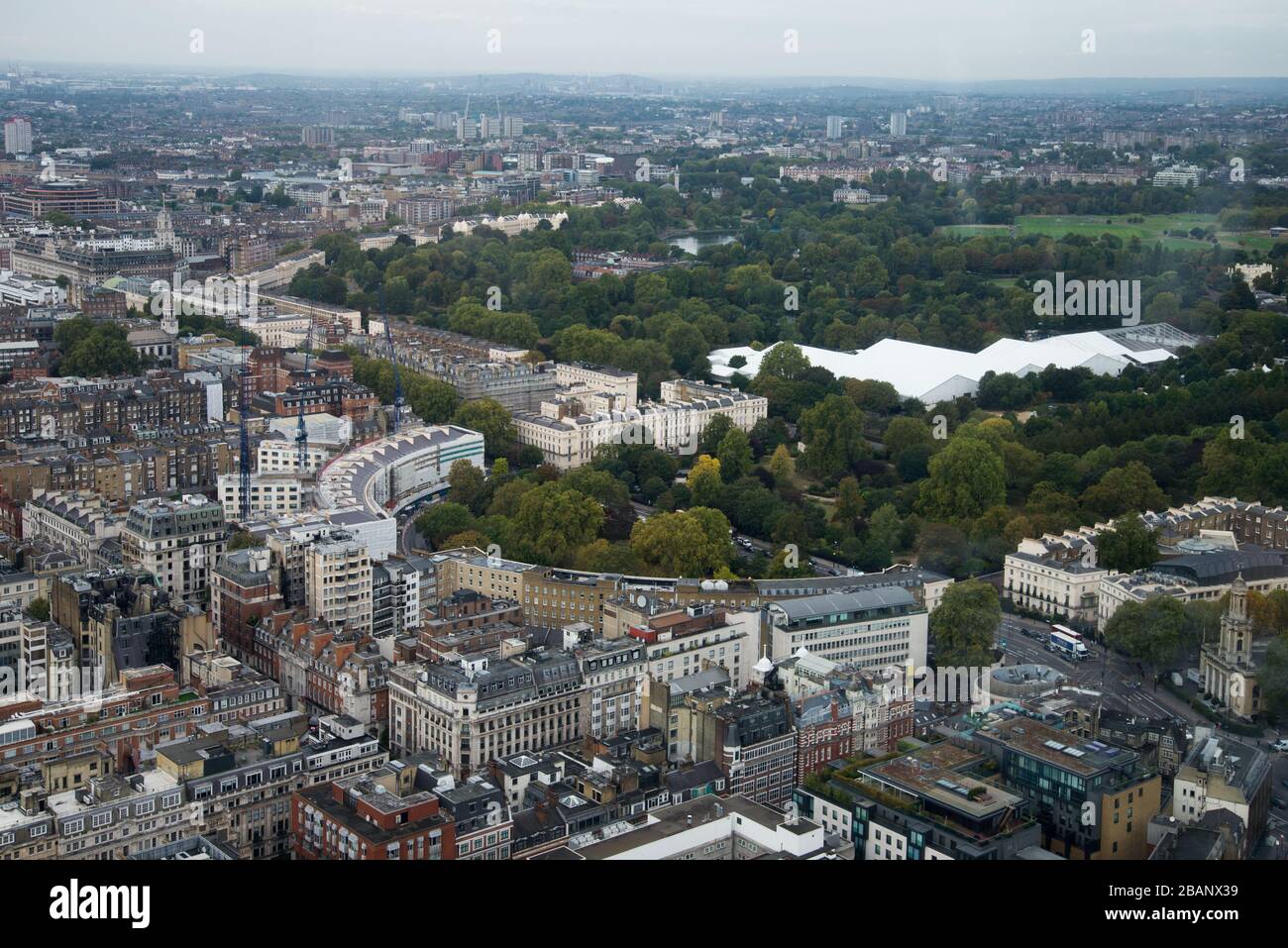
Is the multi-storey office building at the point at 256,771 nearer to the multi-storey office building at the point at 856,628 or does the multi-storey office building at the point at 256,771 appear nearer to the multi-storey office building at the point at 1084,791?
the multi-storey office building at the point at 856,628

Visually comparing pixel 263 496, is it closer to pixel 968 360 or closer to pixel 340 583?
pixel 340 583

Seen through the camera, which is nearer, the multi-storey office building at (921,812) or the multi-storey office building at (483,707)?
the multi-storey office building at (921,812)

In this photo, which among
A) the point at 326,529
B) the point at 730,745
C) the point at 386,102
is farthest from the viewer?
the point at 386,102

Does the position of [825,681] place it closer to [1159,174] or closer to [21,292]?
[21,292]

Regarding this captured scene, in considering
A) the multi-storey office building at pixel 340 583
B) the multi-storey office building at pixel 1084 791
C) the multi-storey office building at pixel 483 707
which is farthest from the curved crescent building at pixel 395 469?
the multi-storey office building at pixel 1084 791

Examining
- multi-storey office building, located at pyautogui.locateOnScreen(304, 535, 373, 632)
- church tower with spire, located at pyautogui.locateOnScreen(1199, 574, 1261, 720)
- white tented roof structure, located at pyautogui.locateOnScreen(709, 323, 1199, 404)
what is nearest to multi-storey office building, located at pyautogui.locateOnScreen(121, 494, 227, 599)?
multi-storey office building, located at pyautogui.locateOnScreen(304, 535, 373, 632)
